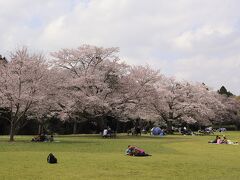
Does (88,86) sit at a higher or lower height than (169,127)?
higher

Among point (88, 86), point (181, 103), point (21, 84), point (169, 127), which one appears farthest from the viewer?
point (181, 103)

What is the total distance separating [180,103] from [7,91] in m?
40.4

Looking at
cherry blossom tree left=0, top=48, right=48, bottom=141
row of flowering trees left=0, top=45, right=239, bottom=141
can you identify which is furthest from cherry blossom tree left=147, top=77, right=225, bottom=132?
cherry blossom tree left=0, top=48, right=48, bottom=141

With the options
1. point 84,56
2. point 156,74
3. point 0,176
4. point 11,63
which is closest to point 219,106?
point 156,74

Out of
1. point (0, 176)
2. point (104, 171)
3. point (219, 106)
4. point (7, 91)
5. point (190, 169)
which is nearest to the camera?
point (0, 176)

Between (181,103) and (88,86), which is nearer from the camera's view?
(88,86)

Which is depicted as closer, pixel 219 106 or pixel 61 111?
pixel 61 111

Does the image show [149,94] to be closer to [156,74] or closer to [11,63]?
[156,74]

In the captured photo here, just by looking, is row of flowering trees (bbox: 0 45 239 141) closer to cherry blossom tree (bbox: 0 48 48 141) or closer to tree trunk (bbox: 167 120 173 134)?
cherry blossom tree (bbox: 0 48 48 141)

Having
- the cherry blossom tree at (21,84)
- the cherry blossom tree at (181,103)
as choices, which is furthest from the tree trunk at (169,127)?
the cherry blossom tree at (21,84)

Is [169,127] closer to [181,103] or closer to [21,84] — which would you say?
[181,103]

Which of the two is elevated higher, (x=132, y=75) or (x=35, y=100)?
(x=132, y=75)

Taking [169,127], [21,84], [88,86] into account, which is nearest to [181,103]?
[169,127]

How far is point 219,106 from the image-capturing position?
86.8 meters
